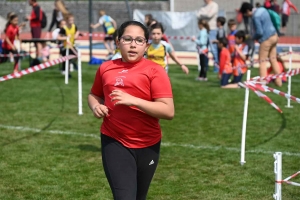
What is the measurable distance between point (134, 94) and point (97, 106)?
0.97 feet

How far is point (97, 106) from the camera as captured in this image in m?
5.04

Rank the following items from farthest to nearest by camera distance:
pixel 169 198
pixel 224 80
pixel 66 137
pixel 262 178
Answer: pixel 224 80, pixel 66 137, pixel 262 178, pixel 169 198

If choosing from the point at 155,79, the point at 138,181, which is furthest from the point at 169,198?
the point at 155,79

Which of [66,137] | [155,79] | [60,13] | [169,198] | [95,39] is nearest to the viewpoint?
[155,79]

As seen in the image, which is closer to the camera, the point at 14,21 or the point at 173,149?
the point at 173,149

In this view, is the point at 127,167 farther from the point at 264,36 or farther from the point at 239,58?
the point at 239,58

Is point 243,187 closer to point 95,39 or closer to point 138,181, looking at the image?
point 138,181

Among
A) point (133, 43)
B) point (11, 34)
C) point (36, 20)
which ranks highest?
point (133, 43)

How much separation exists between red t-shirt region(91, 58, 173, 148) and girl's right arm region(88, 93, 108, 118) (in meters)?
0.13

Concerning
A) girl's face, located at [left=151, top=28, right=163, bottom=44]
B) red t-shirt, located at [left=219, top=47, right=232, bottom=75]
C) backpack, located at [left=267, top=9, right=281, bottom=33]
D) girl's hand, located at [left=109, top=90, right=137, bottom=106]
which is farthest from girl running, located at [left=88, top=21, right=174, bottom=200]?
red t-shirt, located at [left=219, top=47, right=232, bottom=75]

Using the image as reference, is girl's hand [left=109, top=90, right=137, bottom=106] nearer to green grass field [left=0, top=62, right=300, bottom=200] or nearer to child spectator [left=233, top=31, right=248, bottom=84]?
green grass field [left=0, top=62, right=300, bottom=200]

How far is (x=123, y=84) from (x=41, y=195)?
2.94 m

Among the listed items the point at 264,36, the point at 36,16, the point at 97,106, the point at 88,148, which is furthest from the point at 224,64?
the point at 97,106

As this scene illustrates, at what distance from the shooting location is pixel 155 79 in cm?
509
